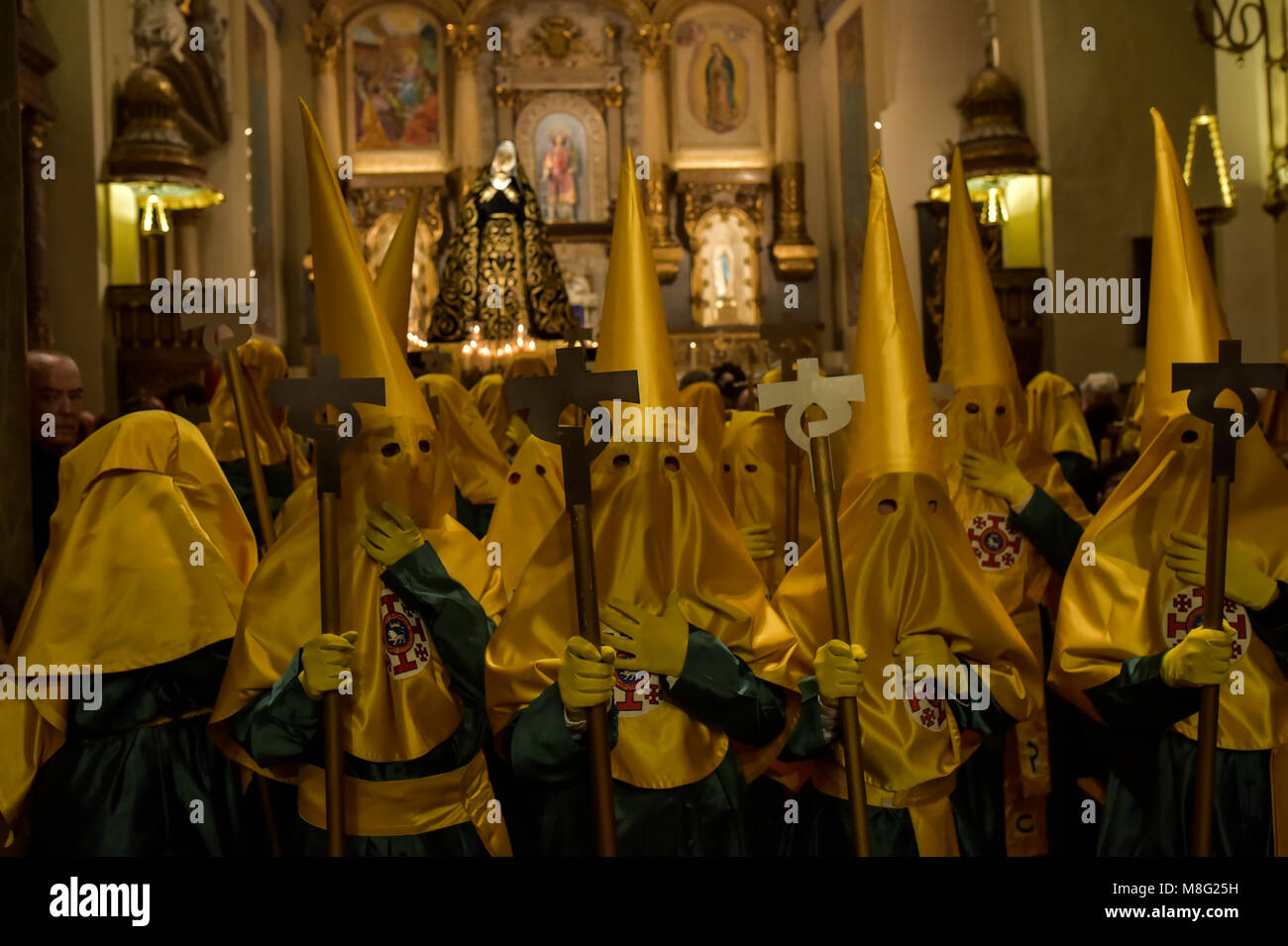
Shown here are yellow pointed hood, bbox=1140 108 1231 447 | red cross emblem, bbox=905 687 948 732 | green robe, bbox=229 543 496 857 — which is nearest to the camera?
green robe, bbox=229 543 496 857

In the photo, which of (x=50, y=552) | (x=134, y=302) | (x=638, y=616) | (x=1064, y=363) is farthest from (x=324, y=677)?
(x=1064, y=363)

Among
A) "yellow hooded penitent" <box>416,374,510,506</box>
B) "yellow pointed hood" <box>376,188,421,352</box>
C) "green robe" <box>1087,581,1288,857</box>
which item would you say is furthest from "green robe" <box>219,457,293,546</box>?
"green robe" <box>1087,581,1288,857</box>

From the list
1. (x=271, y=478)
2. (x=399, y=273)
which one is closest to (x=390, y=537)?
(x=399, y=273)

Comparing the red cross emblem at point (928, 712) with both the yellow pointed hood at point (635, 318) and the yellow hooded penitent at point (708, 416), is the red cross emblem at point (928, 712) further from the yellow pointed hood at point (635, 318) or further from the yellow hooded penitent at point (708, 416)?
the yellow hooded penitent at point (708, 416)

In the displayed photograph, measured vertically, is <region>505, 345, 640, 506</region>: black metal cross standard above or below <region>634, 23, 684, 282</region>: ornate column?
below

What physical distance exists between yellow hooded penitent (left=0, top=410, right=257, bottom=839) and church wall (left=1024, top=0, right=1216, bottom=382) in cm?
1011

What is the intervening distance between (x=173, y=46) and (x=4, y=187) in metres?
10.7

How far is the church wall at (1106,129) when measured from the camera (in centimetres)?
1203

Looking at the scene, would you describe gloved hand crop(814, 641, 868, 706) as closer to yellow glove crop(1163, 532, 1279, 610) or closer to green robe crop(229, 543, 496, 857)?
green robe crop(229, 543, 496, 857)

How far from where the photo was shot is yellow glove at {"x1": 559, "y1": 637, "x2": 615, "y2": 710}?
2.64m

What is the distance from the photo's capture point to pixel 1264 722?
3.21 m

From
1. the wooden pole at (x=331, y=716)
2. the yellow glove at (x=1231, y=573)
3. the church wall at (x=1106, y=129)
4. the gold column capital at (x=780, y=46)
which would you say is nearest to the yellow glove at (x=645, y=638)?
the wooden pole at (x=331, y=716)

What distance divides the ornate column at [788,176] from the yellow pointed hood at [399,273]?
14922 millimetres
